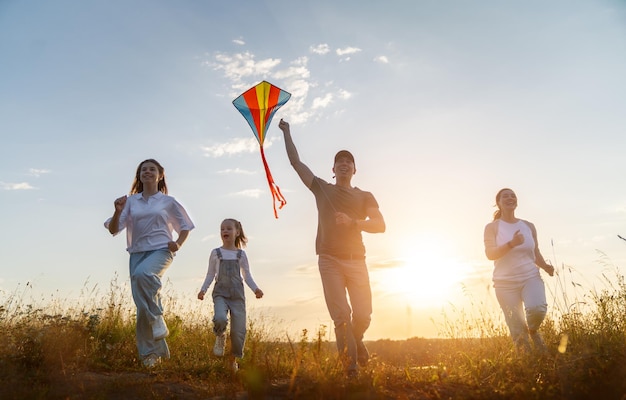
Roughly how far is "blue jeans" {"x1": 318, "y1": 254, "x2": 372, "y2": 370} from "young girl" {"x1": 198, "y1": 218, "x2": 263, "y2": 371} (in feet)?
6.31

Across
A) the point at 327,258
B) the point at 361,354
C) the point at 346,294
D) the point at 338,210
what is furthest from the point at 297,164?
the point at 361,354

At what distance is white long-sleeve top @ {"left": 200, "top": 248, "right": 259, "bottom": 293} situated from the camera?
7379mm

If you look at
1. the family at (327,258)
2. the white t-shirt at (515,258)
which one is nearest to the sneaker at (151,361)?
the family at (327,258)

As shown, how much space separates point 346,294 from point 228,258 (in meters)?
2.34

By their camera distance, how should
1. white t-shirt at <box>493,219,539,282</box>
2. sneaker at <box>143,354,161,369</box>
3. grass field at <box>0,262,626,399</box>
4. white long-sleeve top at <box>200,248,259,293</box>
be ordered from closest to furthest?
grass field at <box>0,262,626,399</box> → sneaker at <box>143,354,161,369</box> → white t-shirt at <box>493,219,539,282</box> → white long-sleeve top at <box>200,248,259,293</box>

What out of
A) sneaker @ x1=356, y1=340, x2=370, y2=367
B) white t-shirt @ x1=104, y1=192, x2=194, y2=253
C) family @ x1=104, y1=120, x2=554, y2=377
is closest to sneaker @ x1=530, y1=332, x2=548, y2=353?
family @ x1=104, y1=120, x2=554, y2=377

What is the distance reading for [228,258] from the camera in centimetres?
746

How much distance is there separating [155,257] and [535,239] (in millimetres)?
4956

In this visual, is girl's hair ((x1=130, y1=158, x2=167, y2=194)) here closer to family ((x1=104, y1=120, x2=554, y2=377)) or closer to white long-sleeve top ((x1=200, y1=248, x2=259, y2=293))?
family ((x1=104, y1=120, x2=554, y2=377))

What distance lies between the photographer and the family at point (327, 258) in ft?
18.6

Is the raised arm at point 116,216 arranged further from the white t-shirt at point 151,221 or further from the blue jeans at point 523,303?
the blue jeans at point 523,303

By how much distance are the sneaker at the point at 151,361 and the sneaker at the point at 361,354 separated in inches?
94.7

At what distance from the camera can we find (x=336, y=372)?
4.78 metres

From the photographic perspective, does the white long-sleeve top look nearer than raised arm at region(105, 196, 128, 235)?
No
